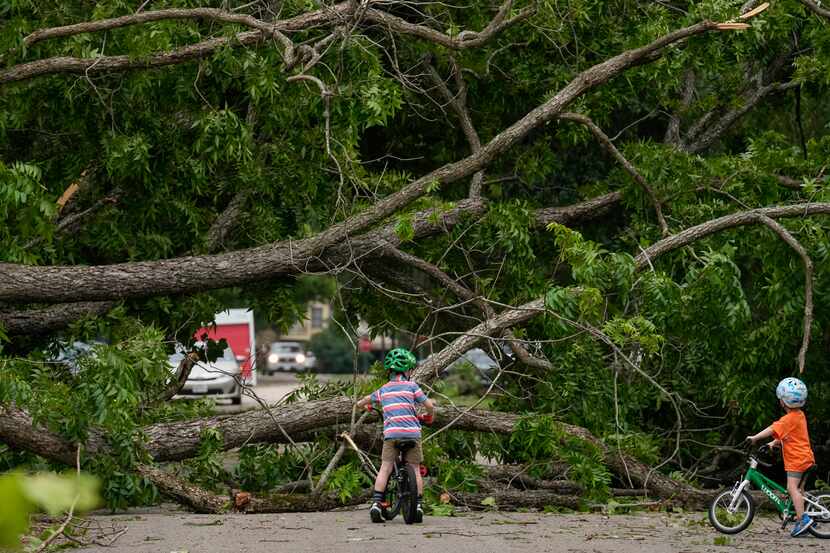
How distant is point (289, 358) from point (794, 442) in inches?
2005

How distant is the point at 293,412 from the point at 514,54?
5.21 meters

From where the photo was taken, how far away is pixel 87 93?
11398 millimetres

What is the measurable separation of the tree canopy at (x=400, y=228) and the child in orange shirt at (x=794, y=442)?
136 centimetres

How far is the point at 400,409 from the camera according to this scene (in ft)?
27.9

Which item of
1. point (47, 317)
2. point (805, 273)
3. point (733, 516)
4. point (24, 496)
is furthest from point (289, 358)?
point (24, 496)

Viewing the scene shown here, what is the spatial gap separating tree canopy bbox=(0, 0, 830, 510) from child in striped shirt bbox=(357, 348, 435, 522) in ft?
3.56

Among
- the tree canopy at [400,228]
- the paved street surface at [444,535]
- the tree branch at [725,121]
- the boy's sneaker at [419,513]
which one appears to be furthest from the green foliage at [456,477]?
the tree branch at [725,121]

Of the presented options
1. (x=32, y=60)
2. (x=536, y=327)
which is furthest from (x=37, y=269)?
(x=536, y=327)

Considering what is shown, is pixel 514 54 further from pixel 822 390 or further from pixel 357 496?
pixel 357 496

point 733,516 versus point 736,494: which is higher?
point 736,494

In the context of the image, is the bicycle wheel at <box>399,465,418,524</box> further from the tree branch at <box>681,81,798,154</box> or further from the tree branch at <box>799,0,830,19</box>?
→ the tree branch at <box>681,81,798,154</box>

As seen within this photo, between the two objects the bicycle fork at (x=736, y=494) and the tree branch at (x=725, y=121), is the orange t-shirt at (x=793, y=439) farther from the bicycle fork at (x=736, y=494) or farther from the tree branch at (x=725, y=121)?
the tree branch at (x=725, y=121)

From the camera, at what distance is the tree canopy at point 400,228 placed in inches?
397

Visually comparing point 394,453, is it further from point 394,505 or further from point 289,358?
point 289,358
